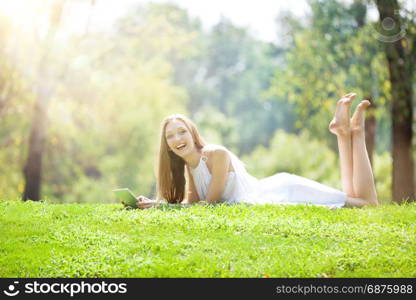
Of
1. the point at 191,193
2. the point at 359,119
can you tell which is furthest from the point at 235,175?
the point at 359,119

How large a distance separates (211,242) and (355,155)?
311 cm

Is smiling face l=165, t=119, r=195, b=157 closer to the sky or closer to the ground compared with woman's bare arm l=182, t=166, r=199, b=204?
closer to the sky

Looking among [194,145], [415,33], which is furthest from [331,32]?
[194,145]

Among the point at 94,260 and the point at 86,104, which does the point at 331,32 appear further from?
the point at 94,260

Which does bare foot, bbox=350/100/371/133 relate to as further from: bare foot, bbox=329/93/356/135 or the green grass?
the green grass

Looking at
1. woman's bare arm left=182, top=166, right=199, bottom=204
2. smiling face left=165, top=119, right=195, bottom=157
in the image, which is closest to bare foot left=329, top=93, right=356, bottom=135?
smiling face left=165, top=119, right=195, bottom=157

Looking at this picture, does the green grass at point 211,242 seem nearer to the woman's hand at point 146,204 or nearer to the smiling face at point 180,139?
the woman's hand at point 146,204

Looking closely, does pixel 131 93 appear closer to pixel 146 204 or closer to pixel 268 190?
pixel 268 190

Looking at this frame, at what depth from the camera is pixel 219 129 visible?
4497 cm

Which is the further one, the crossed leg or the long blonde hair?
the long blonde hair

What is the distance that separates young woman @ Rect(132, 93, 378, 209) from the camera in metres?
7.90

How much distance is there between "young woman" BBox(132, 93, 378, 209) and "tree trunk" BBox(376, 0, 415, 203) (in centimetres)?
614

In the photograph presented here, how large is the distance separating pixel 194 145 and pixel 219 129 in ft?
121

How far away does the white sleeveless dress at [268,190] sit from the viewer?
8.05 meters
